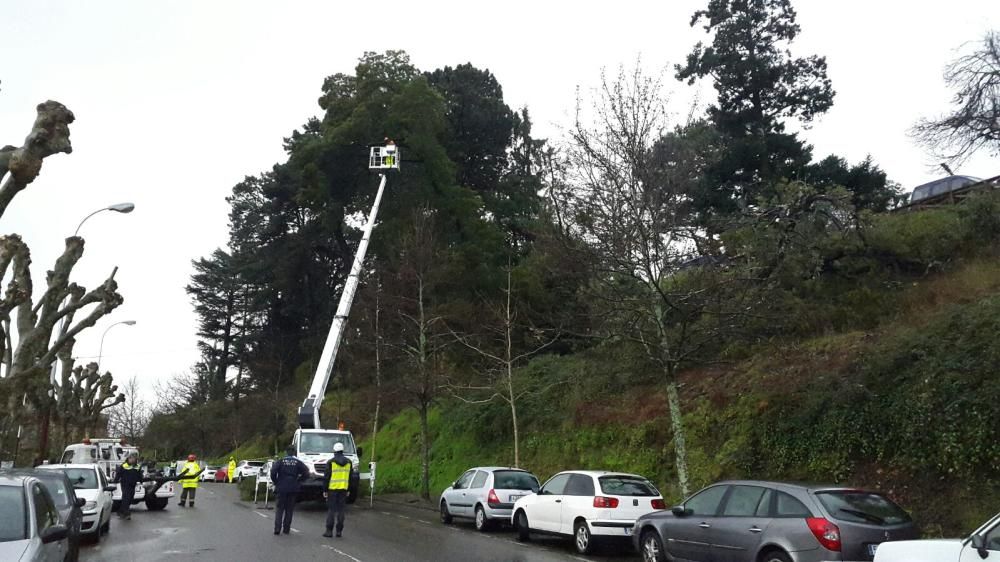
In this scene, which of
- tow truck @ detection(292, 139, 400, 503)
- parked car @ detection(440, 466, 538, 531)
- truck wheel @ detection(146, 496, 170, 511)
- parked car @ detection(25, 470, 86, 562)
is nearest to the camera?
parked car @ detection(25, 470, 86, 562)

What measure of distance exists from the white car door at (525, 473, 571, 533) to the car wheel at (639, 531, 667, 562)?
9.03 feet

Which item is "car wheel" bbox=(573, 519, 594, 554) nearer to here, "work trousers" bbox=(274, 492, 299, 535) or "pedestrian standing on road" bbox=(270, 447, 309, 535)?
"pedestrian standing on road" bbox=(270, 447, 309, 535)

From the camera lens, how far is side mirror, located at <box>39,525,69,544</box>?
7492 mm

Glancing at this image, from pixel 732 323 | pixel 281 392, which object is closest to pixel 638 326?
pixel 732 323

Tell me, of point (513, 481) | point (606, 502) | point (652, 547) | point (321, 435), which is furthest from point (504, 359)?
point (652, 547)

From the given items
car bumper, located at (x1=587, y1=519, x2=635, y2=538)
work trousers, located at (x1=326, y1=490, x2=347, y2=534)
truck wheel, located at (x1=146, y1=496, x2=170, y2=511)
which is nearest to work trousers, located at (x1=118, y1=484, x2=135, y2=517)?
truck wheel, located at (x1=146, y1=496, x2=170, y2=511)

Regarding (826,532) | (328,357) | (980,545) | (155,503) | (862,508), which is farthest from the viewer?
(328,357)

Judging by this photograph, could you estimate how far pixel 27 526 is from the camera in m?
7.53

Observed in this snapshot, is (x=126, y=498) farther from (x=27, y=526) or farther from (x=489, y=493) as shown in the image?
(x=27, y=526)

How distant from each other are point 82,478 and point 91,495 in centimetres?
115

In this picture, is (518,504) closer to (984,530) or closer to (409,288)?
(984,530)

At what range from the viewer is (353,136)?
42156 millimetres

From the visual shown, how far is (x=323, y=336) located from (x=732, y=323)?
39990 mm

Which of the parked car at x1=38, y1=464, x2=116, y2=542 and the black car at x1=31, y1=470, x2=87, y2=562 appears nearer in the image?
the black car at x1=31, y1=470, x2=87, y2=562
